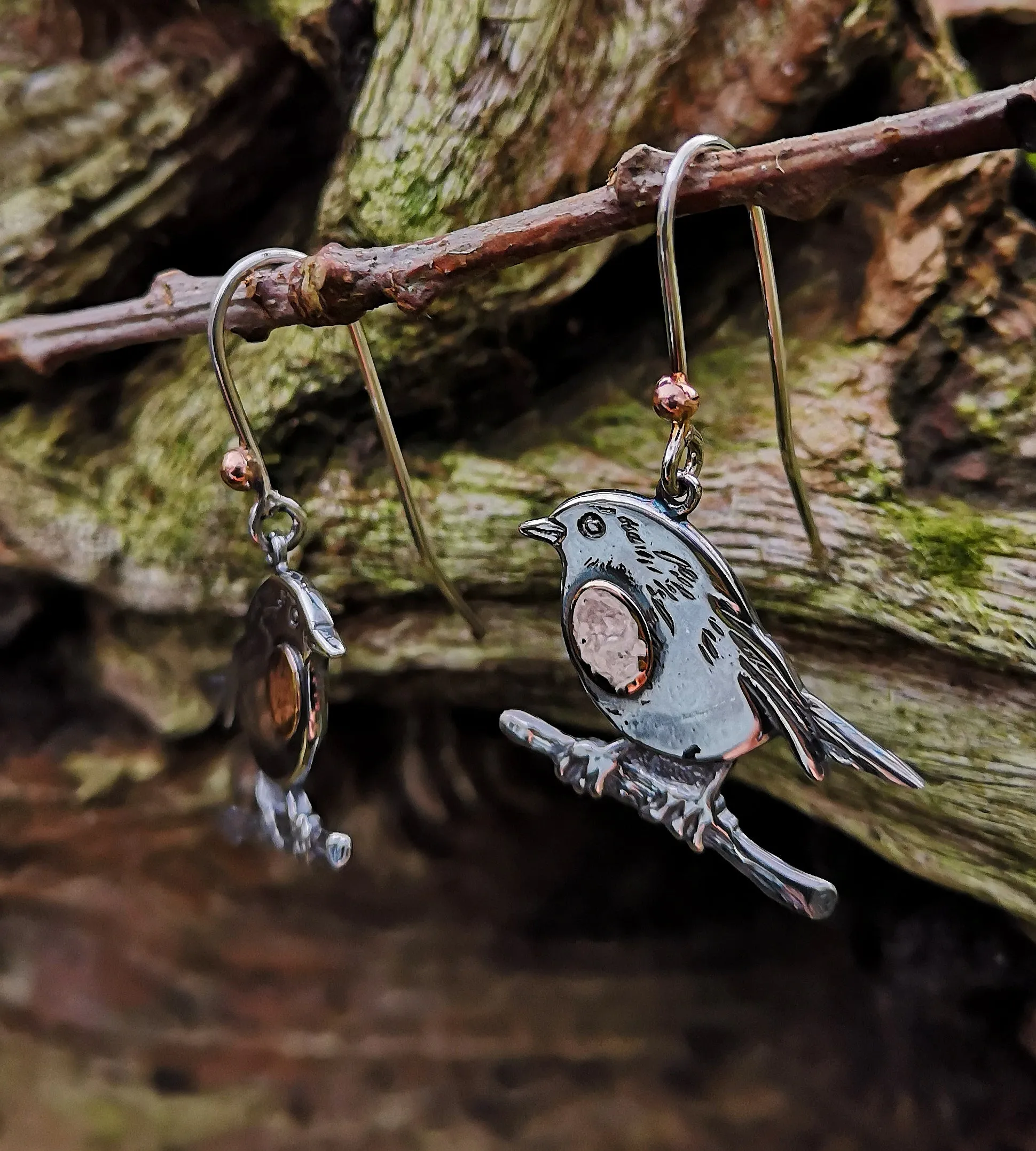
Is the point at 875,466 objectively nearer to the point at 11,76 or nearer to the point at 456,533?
the point at 456,533

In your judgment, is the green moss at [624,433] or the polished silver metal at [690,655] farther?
the green moss at [624,433]

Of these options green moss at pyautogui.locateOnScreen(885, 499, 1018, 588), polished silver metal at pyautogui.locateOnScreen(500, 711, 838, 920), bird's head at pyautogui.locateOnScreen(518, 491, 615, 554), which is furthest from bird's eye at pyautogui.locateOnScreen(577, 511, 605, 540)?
green moss at pyautogui.locateOnScreen(885, 499, 1018, 588)

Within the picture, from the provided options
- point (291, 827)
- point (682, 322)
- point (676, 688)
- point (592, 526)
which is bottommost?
point (291, 827)

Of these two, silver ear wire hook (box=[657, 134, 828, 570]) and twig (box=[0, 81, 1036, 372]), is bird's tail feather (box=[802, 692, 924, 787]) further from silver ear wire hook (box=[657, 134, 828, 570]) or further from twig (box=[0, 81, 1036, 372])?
twig (box=[0, 81, 1036, 372])

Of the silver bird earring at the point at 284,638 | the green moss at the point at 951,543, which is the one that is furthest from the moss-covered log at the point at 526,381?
the silver bird earring at the point at 284,638

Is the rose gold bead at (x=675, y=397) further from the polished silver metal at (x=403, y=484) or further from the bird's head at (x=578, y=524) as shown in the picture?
the polished silver metal at (x=403, y=484)

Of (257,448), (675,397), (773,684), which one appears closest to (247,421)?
(257,448)

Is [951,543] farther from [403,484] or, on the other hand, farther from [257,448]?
[257,448]

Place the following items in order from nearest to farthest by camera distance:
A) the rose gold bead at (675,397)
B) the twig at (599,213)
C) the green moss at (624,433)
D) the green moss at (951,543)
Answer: the twig at (599,213)
the rose gold bead at (675,397)
the green moss at (951,543)
the green moss at (624,433)
